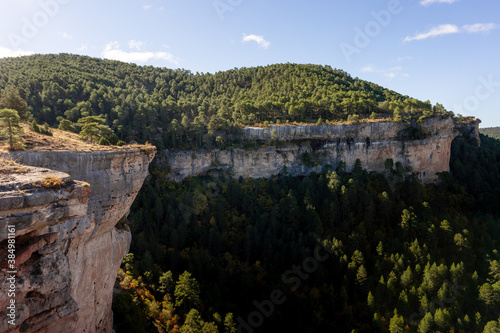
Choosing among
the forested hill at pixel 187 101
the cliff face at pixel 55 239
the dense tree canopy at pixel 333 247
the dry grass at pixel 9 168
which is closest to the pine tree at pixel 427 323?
the dense tree canopy at pixel 333 247

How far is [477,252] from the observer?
3088 cm

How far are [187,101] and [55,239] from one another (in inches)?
2002

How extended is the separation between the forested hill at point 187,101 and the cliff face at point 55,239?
16857 millimetres

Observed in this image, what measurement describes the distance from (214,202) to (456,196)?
1462 inches

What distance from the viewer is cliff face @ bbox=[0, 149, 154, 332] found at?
8.62 m

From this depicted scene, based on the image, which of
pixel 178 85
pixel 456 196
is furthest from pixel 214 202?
pixel 178 85

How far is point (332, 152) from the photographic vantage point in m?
47.2

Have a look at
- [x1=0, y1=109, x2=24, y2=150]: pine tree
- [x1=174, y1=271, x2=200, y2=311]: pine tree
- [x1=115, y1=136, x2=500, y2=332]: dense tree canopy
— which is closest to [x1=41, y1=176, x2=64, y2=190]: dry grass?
[x1=0, y1=109, x2=24, y2=150]: pine tree

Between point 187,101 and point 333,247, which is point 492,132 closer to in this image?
point 333,247

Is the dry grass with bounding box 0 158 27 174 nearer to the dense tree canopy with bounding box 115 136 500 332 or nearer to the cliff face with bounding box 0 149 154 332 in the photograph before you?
the cliff face with bounding box 0 149 154 332

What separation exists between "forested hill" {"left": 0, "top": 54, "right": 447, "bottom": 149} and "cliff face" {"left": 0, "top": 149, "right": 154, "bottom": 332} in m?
16.9

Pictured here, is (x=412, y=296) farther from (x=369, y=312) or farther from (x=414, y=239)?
(x=414, y=239)

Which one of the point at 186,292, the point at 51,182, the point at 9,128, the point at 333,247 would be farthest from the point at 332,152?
the point at 51,182

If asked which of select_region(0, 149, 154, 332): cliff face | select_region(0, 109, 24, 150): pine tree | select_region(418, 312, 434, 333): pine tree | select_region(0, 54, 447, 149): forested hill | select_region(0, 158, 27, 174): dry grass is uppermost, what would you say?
select_region(0, 54, 447, 149): forested hill
